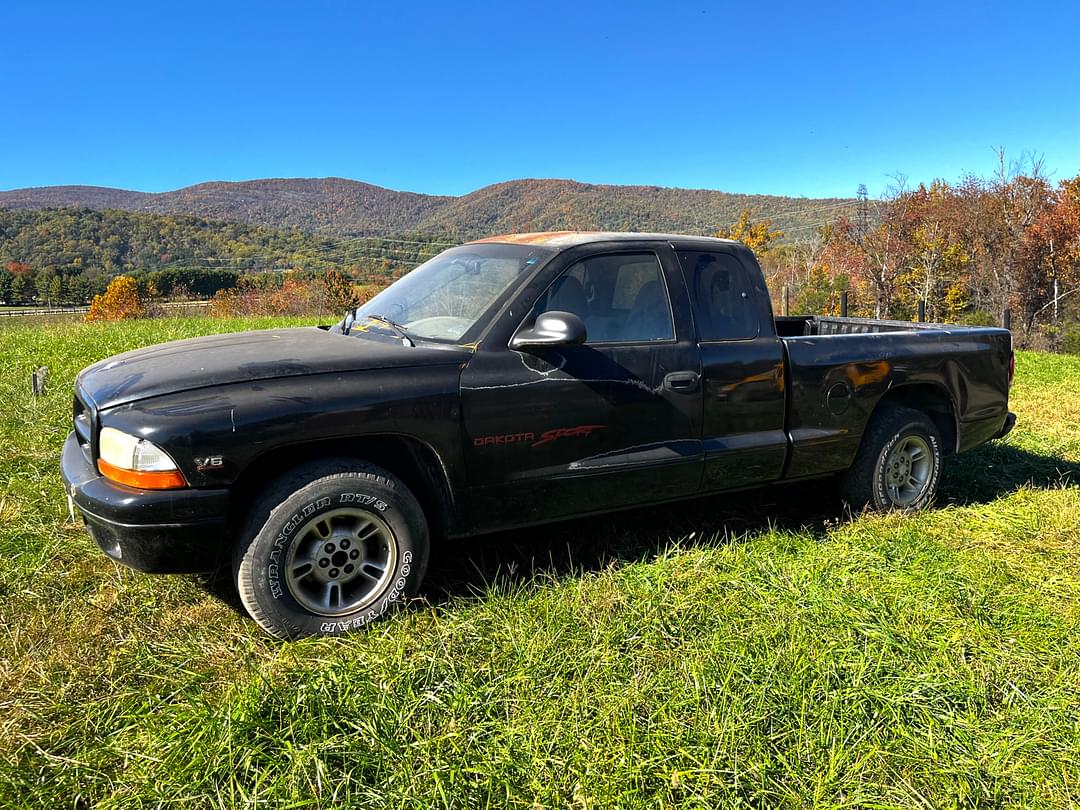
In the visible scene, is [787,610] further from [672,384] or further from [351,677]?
[351,677]

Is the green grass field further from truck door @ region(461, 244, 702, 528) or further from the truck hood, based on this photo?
the truck hood

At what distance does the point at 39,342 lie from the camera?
11469mm

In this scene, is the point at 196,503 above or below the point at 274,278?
below

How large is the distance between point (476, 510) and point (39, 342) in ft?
37.8

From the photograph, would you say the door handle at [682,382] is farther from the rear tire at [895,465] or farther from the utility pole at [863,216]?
the utility pole at [863,216]

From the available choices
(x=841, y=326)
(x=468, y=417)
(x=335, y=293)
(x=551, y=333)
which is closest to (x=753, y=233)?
(x=335, y=293)

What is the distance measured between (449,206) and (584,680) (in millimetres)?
75363

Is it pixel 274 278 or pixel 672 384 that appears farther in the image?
pixel 274 278

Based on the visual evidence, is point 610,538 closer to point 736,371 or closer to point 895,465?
point 736,371

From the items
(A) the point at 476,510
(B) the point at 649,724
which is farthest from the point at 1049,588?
(A) the point at 476,510

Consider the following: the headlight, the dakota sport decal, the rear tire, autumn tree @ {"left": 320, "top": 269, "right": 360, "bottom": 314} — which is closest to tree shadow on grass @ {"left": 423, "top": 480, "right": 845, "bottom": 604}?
the rear tire

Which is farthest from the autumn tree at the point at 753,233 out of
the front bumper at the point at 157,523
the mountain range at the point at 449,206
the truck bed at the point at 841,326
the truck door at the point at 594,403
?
the front bumper at the point at 157,523

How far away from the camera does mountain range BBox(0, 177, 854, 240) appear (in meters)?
58.3

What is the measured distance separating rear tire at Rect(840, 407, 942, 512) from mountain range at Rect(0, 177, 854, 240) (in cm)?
4428
